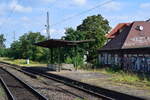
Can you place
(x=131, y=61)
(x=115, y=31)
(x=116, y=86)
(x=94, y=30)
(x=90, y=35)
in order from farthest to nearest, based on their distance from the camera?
1. (x=115, y=31)
2. (x=94, y=30)
3. (x=90, y=35)
4. (x=131, y=61)
5. (x=116, y=86)

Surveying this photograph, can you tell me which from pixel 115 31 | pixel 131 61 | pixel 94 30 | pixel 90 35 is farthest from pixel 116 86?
pixel 115 31

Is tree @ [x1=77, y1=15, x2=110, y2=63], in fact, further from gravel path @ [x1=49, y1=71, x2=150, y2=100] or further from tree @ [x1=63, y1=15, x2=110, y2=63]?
gravel path @ [x1=49, y1=71, x2=150, y2=100]

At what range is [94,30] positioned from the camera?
250ft

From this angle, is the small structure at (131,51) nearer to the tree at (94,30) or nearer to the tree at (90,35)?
the tree at (90,35)

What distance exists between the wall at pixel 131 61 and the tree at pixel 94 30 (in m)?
13.0

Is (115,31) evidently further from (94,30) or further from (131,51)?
(131,51)

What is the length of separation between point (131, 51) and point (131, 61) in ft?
3.76

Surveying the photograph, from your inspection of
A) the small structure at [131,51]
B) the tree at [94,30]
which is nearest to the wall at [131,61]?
the small structure at [131,51]

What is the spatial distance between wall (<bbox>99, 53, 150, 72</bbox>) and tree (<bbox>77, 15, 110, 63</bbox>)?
42.8 feet

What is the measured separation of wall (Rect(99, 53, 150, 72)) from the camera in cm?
3700

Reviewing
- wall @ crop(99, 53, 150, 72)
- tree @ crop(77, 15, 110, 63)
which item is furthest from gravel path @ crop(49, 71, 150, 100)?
tree @ crop(77, 15, 110, 63)

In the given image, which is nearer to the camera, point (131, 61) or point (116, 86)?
point (116, 86)

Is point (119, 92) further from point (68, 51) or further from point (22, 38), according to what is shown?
point (22, 38)

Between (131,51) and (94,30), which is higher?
(94,30)
